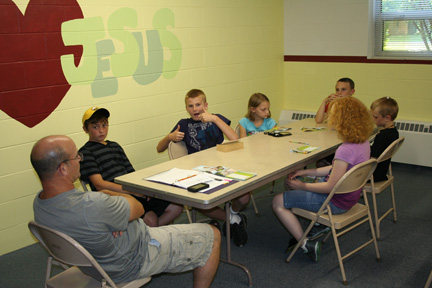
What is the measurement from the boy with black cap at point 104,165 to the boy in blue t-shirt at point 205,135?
381 mm

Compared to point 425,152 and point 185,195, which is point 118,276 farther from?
point 425,152

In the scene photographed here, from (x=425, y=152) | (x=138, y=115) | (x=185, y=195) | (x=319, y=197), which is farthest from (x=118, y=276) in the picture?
(x=425, y=152)

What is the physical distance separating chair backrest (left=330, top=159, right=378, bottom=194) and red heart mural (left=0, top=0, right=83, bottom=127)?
7.93ft

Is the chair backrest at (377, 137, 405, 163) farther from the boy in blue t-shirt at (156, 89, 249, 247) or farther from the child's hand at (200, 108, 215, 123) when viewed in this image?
the child's hand at (200, 108, 215, 123)

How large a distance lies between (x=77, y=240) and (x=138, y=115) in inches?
99.5

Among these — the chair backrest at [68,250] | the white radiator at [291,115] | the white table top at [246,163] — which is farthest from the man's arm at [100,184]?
the white radiator at [291,115]

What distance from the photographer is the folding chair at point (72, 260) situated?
2.06 meters

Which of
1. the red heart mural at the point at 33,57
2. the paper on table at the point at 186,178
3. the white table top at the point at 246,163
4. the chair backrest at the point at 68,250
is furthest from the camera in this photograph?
the red heart mural at the point at 33,57

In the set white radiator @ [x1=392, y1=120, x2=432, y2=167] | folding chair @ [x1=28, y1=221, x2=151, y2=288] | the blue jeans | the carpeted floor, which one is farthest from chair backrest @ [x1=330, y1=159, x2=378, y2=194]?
white radiator @ [x1=392, y1=120, x2=432, y2=167]

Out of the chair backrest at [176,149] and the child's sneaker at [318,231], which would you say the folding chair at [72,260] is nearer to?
the chair backrest at [176,149]

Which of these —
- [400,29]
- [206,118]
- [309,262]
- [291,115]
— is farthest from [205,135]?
[400,29]

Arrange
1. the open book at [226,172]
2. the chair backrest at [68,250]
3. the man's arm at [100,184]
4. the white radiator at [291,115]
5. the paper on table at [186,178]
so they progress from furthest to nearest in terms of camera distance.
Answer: the white radiator at [291,115], the man's arm at [100,184], the open book at [226,172], the paper on table at [186,178], the chair backrest at [68,250]

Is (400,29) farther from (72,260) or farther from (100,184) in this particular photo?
(72,260)

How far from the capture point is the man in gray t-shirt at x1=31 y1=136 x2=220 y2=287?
2090mm
